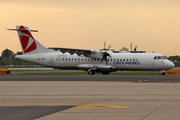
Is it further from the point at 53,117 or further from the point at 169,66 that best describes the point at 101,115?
the point at 169,66

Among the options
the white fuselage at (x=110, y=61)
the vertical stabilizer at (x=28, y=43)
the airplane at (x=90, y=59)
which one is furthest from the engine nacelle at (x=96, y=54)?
the vertical stabilizer at (x=28, y=43)

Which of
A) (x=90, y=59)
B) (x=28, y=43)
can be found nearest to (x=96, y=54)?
(x=90, y=59)

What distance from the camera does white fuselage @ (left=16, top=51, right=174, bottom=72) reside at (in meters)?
42.0

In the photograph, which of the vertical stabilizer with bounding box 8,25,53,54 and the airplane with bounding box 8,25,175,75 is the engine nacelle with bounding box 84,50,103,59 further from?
the vertical stabilizer with bounding box 8,25,53,54

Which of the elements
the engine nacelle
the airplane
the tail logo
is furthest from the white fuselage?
the tail logo

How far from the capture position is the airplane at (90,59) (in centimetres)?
4219

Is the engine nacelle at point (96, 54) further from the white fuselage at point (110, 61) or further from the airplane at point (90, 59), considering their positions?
the white fuselage at point (110, 61)

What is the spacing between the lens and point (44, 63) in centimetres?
4738

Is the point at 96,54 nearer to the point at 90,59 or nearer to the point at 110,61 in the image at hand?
the point at 90,59

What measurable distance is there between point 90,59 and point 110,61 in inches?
144

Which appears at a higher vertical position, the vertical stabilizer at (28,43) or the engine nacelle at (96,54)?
the vertical stabilizer at (28,43)

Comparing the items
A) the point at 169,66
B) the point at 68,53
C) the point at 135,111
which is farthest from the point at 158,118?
the point at 68,53

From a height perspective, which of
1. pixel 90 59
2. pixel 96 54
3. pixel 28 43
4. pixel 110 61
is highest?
pixel 28 43

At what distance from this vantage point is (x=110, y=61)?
4422 centimetres
